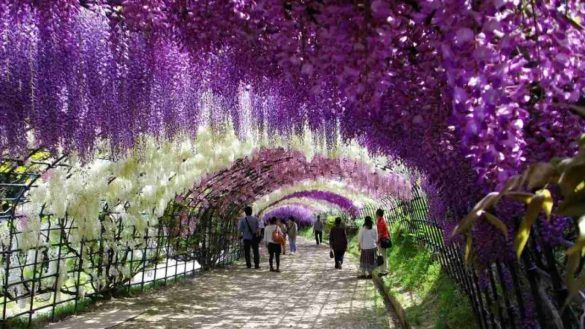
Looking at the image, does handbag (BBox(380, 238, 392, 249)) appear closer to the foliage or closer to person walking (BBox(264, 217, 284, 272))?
person walking (BBox(264, 217, 284, 272))

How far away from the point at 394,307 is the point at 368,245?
359cm

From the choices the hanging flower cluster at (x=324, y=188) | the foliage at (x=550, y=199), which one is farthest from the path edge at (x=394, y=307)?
the hanging flower cluster at (x=324, y=188)

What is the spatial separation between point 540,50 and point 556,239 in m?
1.21

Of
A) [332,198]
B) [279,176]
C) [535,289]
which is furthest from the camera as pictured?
[332,198]

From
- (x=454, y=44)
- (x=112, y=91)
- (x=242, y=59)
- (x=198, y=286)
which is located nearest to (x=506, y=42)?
(x=454, y=44)

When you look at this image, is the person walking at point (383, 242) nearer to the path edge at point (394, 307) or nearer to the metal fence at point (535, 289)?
the path edge at point (394, 307)

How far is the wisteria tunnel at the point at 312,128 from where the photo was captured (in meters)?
1.50

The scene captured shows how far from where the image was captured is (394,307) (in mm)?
8727

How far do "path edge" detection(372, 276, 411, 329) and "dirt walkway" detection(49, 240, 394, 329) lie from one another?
5.5 inches

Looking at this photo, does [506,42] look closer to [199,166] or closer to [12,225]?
[12,225]

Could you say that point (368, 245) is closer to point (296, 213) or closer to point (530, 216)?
point (530, 216)

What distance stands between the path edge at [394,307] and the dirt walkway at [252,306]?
141mm

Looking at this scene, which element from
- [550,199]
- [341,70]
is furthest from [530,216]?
[341,70]

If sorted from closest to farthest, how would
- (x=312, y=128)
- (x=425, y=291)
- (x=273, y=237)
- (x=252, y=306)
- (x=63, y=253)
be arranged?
(x=312, y=128) < (x=63, y=253) < (x=425, y=291) < (x=252, y=306) < (x=273, y=237)
